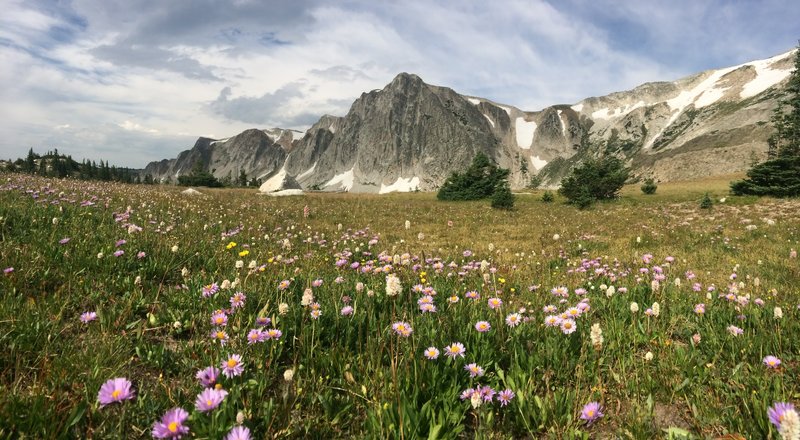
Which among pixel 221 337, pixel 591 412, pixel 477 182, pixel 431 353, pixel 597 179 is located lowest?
pixel 591 412

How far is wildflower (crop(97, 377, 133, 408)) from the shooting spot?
165 centimetres

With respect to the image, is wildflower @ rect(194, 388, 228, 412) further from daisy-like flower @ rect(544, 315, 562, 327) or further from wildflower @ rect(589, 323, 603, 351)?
daisy-like flower @ rect(544, 315, 562, 327)

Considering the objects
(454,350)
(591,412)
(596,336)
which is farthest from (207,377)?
(596,336)

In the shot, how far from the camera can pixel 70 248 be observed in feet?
16.3

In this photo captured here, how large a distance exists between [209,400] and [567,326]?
116 inches

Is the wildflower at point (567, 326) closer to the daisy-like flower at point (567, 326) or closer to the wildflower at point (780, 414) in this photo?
the daisy-like flower at point (567, 326)

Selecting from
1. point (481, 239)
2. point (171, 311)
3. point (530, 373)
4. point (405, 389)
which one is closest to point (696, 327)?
point (530, 373)

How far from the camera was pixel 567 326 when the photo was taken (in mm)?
3410

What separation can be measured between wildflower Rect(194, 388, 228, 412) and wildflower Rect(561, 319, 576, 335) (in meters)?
2.79

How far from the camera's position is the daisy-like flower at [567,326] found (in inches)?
130

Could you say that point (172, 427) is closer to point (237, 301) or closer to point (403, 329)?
point (403, 329)

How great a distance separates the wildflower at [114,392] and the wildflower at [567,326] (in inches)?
125

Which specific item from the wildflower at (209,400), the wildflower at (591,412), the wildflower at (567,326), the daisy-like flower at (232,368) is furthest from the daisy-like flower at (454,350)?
the wildflower at (209,400)

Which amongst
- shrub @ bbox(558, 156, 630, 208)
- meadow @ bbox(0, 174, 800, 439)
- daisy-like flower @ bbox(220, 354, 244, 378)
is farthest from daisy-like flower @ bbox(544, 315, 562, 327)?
shrub @ bbox(558, 156, 630, 208)
